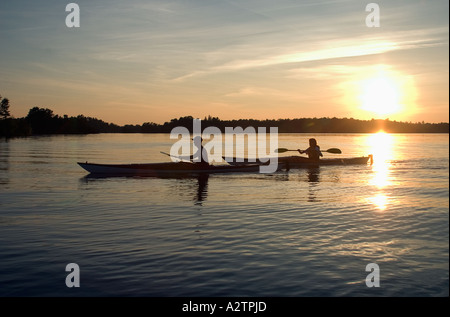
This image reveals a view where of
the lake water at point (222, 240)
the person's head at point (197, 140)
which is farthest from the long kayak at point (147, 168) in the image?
the lake water at point (222, 240)

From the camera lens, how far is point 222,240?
12.0 m

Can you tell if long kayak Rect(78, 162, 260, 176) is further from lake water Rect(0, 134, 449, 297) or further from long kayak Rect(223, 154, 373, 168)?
long kayak Rect(223, 154, 373, 168)

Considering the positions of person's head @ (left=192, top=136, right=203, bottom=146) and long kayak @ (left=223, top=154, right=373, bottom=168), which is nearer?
person's head @ (left=192, top=136, right=203, bottom=146)

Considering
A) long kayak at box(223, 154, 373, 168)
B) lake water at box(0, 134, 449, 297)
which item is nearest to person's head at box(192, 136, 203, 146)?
lake water at box(0, 134, 449, 297)

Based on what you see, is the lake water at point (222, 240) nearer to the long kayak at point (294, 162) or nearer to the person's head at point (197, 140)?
the person's head at point (197, 140)

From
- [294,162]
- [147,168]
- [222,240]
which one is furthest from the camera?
[294,162]

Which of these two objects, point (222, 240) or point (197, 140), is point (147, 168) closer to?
point (197, 140)

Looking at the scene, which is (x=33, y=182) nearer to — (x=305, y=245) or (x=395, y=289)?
(x=305, y=245)

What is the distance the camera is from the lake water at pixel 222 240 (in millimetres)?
8531

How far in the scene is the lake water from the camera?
8.53 metres

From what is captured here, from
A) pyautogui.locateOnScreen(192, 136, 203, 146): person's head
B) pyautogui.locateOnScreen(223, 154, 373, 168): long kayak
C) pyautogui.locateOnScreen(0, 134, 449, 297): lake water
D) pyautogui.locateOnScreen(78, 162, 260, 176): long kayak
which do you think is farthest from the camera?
pyautogui.locateOnScreen(223, 154, 373, 168): long kayak

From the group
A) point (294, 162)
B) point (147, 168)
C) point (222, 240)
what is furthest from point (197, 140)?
point (222, 240)

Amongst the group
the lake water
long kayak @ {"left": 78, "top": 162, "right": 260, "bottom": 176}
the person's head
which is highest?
the person's head
